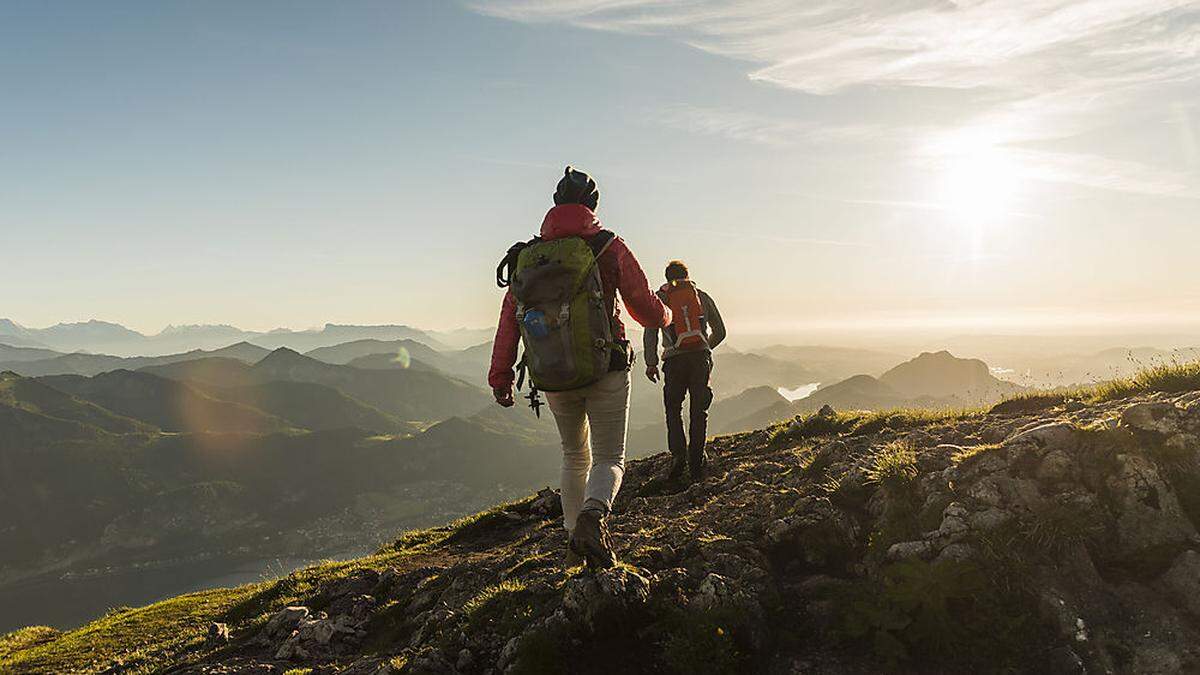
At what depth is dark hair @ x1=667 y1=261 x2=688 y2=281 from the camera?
1078 centimetres

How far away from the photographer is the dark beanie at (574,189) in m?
6.27

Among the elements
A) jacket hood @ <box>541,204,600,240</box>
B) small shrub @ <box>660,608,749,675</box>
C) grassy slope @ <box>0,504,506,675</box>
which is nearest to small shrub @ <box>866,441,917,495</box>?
small shrub @ <box>660,608,749,675</box>

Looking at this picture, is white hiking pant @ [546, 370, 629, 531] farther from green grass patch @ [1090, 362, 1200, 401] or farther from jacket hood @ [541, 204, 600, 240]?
green grass patch @ [1090, 362, 1200, 401]

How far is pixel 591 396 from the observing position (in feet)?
19.7

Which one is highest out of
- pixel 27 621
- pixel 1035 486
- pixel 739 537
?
pixel 1035 486

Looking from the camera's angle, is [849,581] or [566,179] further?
[566,179]

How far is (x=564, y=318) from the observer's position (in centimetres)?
559

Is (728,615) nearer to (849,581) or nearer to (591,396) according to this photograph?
(849,581)

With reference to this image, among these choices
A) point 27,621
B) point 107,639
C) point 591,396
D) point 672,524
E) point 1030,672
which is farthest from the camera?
point 27,621

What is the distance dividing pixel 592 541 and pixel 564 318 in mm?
2181

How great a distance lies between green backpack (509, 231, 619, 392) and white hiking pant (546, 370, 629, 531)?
0.32 m

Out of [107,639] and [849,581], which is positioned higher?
[849,581]

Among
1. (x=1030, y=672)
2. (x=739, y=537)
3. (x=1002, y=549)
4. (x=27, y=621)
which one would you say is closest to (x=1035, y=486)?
(x=1002, y=549)

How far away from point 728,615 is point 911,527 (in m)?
2.03
